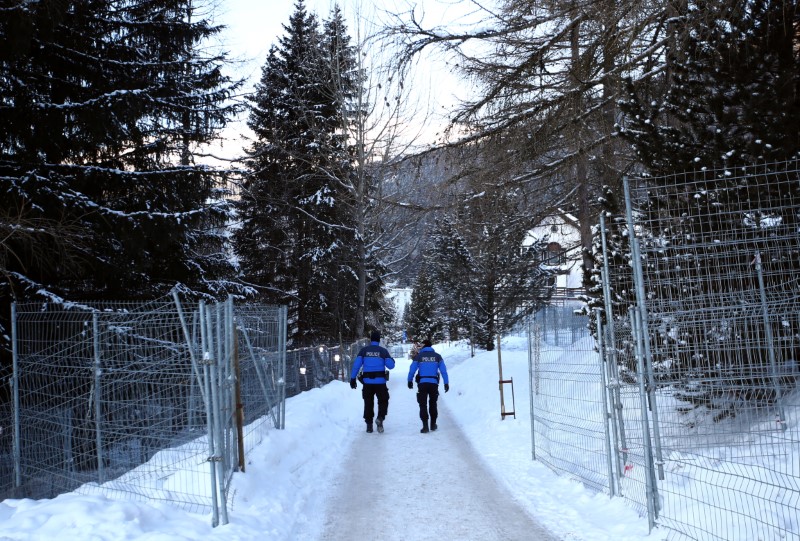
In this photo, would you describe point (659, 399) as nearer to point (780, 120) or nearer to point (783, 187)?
point (783, 187)

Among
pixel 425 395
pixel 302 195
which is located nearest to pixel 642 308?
pixel 425 395

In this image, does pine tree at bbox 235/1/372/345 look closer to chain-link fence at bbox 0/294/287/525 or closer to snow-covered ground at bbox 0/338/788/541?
snow-covered ground at bbox 0/338/788/541

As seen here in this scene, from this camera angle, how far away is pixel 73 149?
14219 mm

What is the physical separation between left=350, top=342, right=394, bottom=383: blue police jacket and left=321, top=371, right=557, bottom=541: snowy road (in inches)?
60.3

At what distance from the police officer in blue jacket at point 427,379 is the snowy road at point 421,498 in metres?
1.08

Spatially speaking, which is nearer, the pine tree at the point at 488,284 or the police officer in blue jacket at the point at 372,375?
the police officer in blue jacket at the point at 372,375

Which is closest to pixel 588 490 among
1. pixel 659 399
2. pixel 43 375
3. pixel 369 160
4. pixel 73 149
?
pixel 659 399

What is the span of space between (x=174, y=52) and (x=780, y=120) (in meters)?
14.0

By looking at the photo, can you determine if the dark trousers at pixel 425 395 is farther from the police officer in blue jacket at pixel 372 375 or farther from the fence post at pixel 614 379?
the fence post at pixel 614 379

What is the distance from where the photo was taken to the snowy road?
6.44m

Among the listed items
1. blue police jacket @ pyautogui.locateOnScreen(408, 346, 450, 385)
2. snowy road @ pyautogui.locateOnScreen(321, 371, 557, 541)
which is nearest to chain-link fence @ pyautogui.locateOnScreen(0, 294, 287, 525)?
snowy road @ pyautogui.locateOnScreen(321, 371, 557, 541)

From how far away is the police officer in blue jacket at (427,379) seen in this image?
13.2 m

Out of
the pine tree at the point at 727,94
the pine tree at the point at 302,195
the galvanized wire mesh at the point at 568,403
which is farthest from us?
the pine tree at the point at 302,195

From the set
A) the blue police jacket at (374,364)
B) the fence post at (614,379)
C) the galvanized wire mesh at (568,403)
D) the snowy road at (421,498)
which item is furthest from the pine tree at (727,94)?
the blue police jacket at (374,364)
